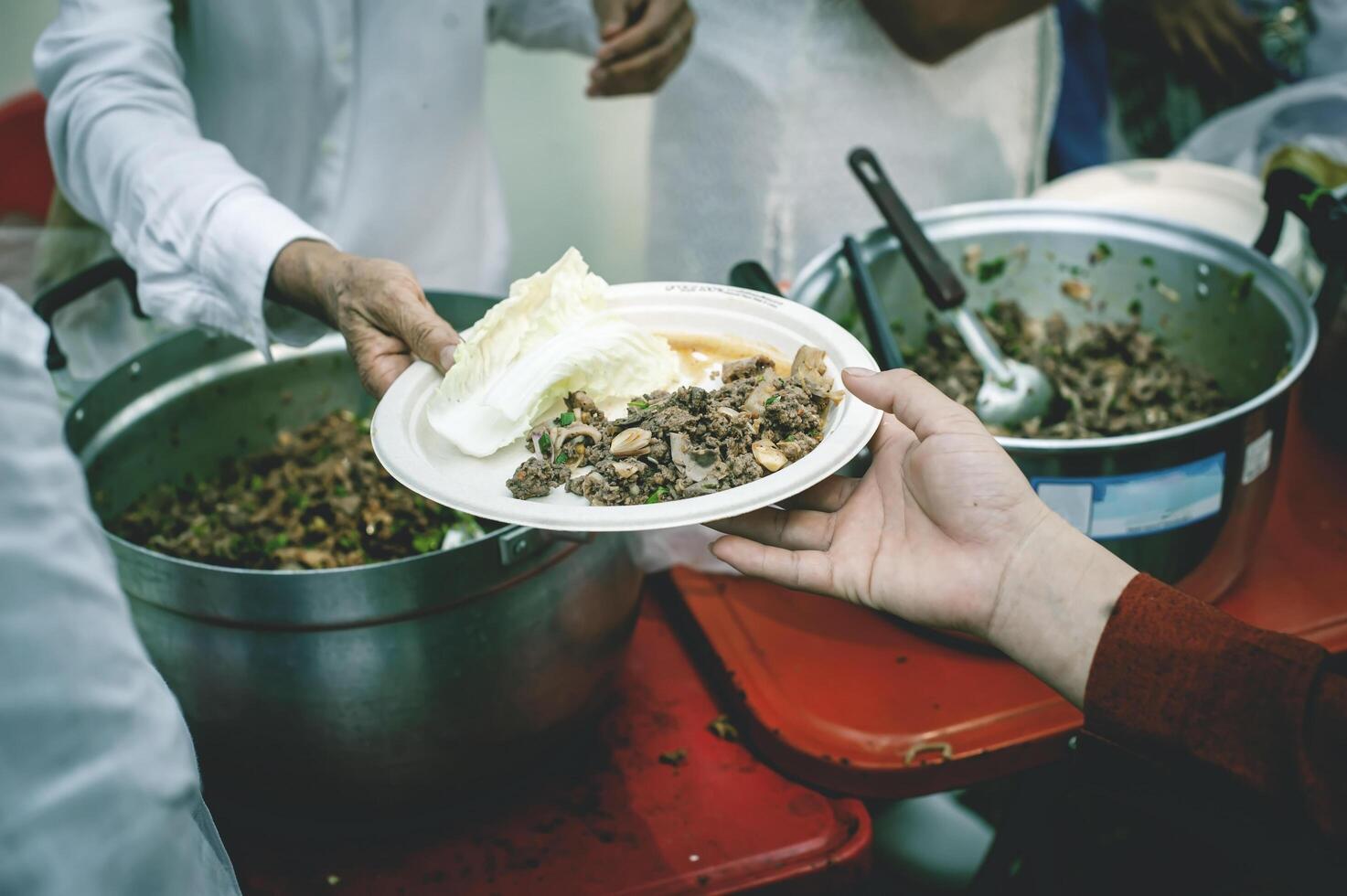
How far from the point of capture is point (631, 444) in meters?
1.19

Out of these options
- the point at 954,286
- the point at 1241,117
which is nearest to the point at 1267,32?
the point at 1241,117

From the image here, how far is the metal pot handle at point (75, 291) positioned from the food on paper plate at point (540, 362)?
0.69m

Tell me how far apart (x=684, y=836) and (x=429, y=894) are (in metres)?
0.36

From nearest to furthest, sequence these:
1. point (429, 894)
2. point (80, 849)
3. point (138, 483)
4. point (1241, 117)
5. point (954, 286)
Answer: point (80, 849) → point (429, 894) → point (138, 483) → point (954, 286) → point (1241, 117)

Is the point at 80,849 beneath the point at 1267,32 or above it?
beneath

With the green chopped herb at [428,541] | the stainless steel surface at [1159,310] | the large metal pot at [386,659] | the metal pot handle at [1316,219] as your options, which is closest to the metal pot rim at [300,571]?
the large metal pot at [386,659]

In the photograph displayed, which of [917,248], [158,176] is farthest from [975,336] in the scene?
[158,176]

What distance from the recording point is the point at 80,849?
61 cm

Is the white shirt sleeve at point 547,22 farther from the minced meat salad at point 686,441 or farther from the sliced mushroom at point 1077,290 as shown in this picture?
the minced meat salad at point 686,441

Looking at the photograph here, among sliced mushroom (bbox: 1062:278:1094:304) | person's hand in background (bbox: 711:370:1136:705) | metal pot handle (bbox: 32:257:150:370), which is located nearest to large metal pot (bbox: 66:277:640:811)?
person's hand in background (bbox: 711:370:1136:705)

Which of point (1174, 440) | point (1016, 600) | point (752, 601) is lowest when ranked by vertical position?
point (752, 601)

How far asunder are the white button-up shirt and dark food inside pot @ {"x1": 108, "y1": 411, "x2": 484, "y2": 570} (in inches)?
9.7

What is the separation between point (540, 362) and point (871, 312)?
66cm

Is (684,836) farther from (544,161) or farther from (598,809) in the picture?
(544,161)
